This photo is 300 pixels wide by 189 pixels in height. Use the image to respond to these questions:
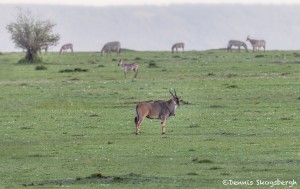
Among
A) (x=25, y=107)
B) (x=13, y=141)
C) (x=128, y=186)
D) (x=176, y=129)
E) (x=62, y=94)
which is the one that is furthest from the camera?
(x=62, y=94)

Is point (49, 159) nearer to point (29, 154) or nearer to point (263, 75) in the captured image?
point (29, 154)

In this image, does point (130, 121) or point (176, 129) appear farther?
point (130, 121)

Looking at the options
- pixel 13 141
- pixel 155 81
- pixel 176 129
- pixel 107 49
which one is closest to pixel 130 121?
pixel 176 129

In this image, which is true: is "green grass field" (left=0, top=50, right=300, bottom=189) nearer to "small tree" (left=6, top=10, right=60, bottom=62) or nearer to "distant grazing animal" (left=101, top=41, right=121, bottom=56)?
"small tree" (left=6, top=10, right=60, bottom=62)

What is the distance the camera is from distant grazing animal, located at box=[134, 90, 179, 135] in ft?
98.9

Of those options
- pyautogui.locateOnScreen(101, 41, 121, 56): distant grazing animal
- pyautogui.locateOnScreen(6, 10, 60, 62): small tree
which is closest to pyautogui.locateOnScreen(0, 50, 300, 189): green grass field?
pyautogui.locateOnScreen(6, 10, 60, 62): small tree

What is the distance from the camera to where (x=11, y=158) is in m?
25.6

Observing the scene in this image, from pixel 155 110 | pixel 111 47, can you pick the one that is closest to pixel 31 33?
pixel 111 47

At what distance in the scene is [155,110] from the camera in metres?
30.5

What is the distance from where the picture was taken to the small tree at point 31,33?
7394cm

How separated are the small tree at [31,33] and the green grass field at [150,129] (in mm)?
15285

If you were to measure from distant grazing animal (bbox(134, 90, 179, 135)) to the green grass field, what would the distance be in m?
0.45

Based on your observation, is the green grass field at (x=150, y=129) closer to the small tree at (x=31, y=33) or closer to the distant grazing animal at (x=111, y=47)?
the small tree at (x=31, y=33)

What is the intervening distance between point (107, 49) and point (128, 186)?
60.6 m
